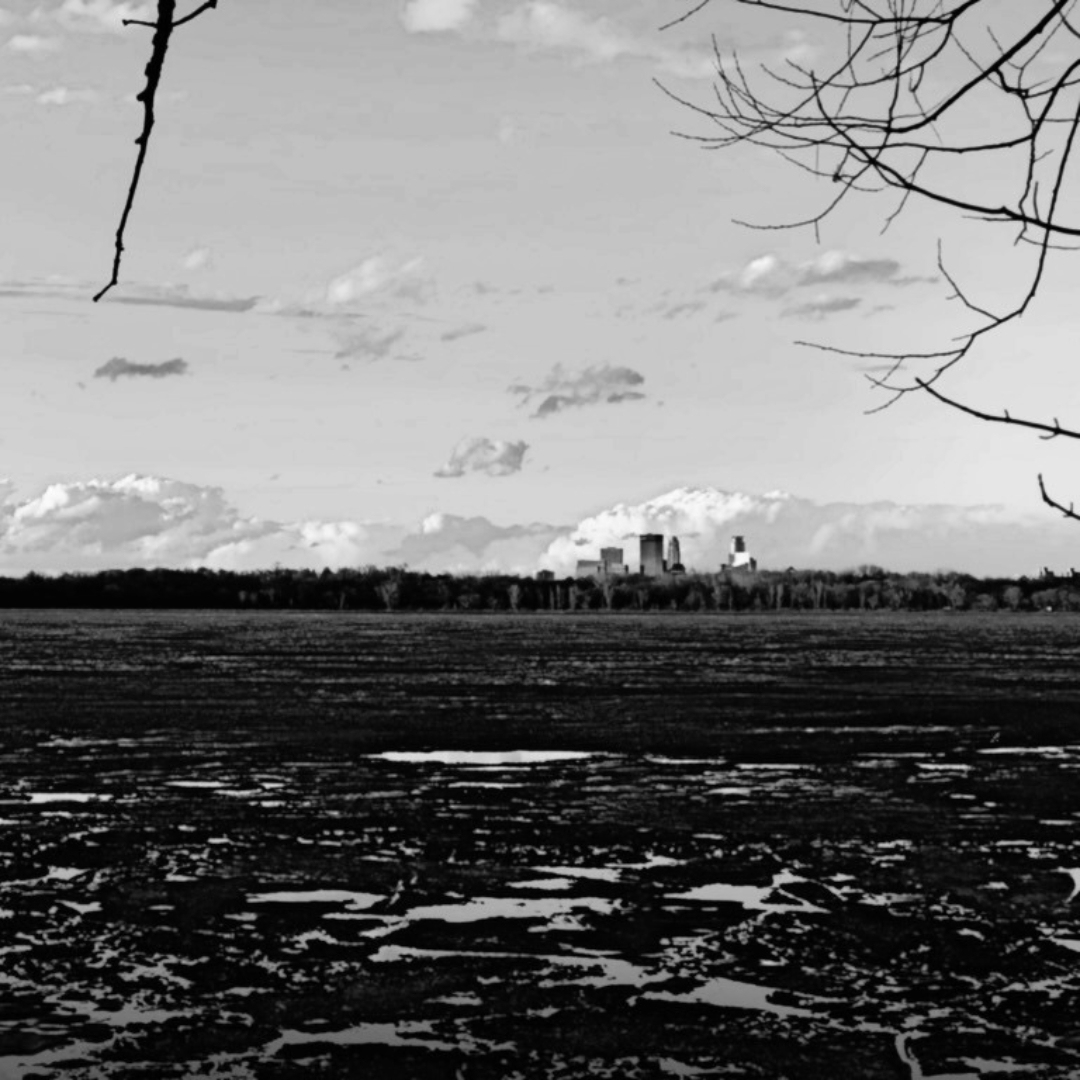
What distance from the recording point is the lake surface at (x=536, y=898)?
346 inches

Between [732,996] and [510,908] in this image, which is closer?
[732,996]

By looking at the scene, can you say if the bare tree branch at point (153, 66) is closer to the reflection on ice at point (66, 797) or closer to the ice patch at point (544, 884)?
the ice patch at point (544, 884)

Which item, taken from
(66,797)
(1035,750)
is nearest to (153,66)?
(66,797)

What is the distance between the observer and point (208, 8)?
236 centimetres

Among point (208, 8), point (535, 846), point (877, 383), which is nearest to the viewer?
point (208, 8)

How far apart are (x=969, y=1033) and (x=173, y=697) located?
86.3 ft

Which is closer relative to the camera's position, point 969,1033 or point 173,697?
point 969,1033

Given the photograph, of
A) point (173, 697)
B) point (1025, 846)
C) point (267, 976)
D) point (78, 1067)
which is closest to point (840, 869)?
point (1025, 846)

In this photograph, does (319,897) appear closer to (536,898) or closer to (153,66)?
(536,898)

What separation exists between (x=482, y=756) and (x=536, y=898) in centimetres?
1010

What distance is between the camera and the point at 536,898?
1225 centimetres

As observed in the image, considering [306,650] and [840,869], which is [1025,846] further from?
[306,650]

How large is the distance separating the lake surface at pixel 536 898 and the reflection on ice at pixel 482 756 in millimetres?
131

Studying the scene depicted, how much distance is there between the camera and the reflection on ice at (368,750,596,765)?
21.5m
